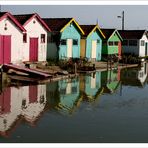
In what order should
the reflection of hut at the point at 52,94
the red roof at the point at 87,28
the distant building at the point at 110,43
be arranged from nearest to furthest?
the reflection of hut at the point at 52,94, the red roof at the point at 87,28, the distant building at the point at 110,43

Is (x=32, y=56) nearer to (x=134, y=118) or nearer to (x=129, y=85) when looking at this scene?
(x=129, y=85)

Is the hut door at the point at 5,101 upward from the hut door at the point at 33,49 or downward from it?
downward

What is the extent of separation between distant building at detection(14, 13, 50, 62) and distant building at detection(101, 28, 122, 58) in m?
15.4

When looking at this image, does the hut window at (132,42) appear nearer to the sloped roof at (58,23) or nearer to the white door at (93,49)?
the white door at (93,49)

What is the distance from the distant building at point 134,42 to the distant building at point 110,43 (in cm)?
450

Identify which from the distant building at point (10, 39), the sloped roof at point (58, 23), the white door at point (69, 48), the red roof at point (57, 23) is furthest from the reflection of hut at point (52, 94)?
the white door at point (69, 48)

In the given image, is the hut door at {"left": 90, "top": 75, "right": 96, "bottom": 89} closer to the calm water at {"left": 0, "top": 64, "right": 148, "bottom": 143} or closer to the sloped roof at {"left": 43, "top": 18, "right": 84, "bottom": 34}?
the calm water at {"left": 0, "top": 64, "right": 148, "bottom": 143}

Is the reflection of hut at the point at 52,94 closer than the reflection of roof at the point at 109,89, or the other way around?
the reflection of hut at the point at 52,94

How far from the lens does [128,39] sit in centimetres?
5609

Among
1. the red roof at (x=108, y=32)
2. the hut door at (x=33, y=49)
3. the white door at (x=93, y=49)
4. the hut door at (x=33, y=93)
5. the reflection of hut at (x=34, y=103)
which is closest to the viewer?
the reflection of hut at (x=34, y=103)

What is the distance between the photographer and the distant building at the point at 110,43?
4891 centimetres

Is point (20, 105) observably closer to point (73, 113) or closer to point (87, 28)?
point (73, 113)

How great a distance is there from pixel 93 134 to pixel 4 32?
17512mm

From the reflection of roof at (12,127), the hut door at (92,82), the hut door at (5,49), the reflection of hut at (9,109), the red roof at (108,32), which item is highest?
the red roof at (108,32)
